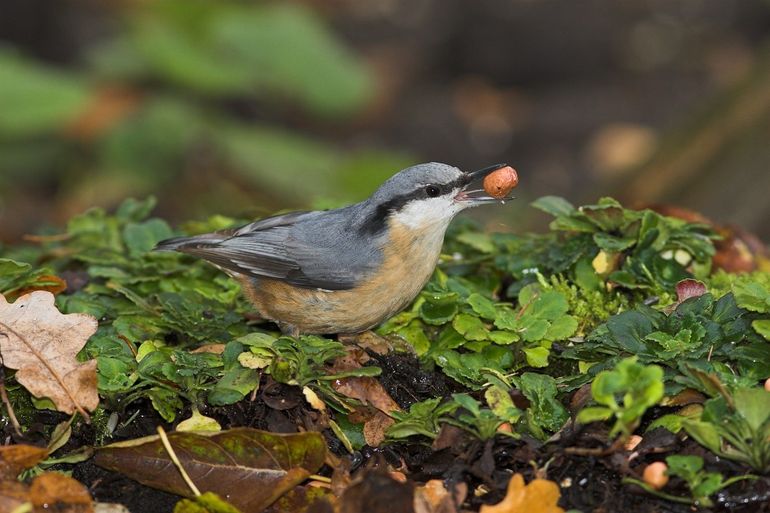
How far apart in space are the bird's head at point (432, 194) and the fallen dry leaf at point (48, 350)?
127 centimetres

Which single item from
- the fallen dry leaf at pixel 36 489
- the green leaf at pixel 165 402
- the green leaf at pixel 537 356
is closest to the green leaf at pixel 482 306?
the green leaf at pixel 537 356

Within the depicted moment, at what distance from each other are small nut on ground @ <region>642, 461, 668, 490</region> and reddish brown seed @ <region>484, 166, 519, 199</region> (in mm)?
1334

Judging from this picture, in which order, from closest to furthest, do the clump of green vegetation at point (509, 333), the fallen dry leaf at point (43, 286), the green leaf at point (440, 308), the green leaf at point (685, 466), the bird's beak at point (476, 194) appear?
1. the green leaf at point (685, 466)
2. the clump of green vegetation at point (509, 333)
3. the green leaf at point (440, 308)
4. the fallen dry leaf at point (43, 286)
5. the bird's beak at point (476, 194)

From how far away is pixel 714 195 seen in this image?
21.5 feet

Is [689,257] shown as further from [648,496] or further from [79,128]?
[79,128]

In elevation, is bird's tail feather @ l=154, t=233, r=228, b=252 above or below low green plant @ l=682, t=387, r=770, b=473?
below

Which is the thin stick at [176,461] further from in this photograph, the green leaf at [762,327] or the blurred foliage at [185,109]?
the blurred foliage at [185,109]

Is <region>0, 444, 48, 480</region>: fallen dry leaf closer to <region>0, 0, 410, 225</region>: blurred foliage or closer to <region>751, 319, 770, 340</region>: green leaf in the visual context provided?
<region>751, 319, 770, 340</region>: green leaf

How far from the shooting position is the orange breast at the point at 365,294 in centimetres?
402

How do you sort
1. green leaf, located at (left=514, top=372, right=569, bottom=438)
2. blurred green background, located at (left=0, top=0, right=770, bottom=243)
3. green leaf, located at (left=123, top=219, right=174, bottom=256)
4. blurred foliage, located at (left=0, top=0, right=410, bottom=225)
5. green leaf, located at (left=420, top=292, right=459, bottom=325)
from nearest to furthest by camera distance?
green leaf, located at (left=514, top=372, right=569, bottom=438)
green leaf, located at (left=420, top=292, right=459, bottom=325)
green leaf, located at (left=123, top=219, right=174, bottom=256)
blurred green background, located at (left=0, top=0, right=770, bottom=243)
blurred foliage, located at (left=0, top=0, right=410, bottom=225)

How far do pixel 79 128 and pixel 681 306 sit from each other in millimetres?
6341

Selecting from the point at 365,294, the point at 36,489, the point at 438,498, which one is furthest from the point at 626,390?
the point at 36,489

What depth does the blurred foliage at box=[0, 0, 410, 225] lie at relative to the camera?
7.92 m

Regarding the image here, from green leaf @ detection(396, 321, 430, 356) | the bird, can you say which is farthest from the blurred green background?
green leaf @ detection(396, 321, 430, 356)
